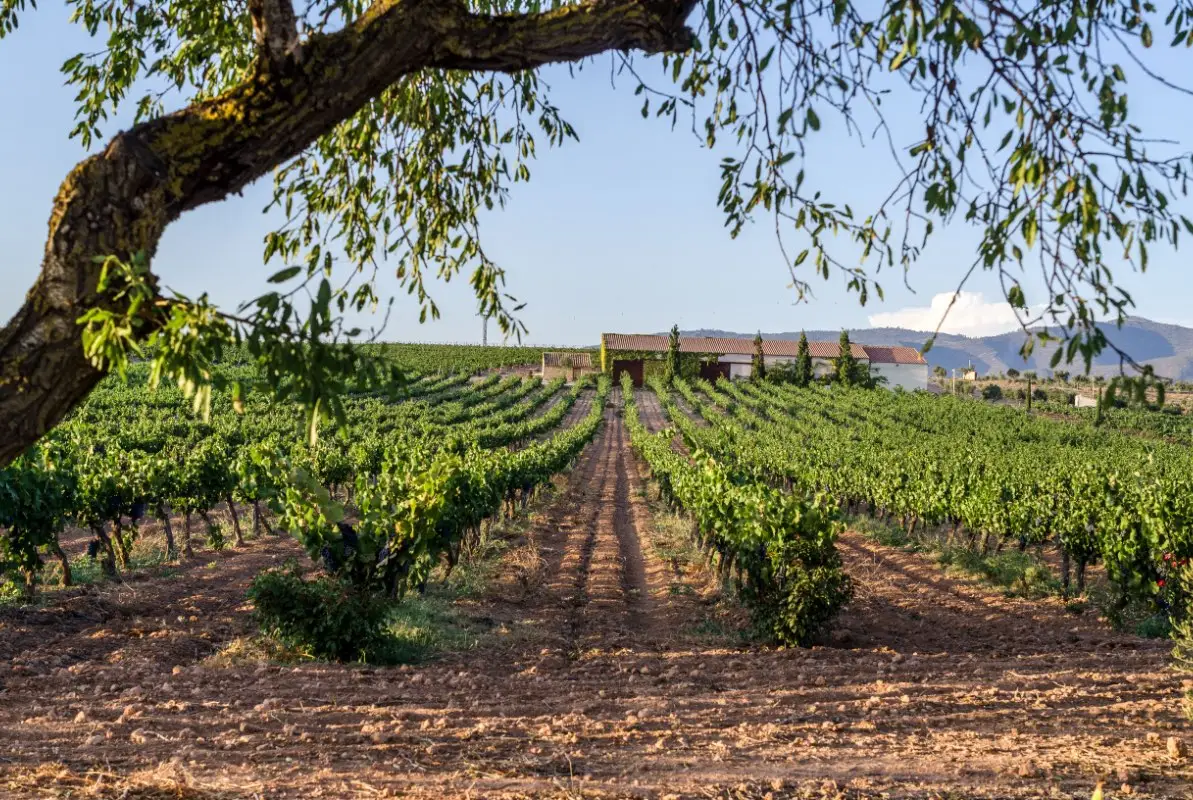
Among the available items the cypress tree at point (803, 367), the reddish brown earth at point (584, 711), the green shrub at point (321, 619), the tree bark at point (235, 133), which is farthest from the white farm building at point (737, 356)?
the tree bark at point (235, 133)

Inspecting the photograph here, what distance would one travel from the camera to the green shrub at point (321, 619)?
9.73m

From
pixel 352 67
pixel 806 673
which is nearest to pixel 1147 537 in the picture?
pixel 806 673

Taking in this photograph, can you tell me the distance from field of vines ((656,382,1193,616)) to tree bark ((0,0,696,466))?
952cm

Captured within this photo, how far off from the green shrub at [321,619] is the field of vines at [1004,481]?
6.00 m

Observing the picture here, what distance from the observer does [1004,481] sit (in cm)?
2211

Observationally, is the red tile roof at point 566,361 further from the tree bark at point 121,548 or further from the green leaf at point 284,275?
the green leaf at point 284,275

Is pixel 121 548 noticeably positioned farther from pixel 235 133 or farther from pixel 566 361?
pixel 566 361

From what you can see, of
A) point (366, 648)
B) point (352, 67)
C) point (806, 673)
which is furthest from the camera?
point (366, 648)

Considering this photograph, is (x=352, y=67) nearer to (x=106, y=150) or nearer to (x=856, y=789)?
(x=106, y=150)

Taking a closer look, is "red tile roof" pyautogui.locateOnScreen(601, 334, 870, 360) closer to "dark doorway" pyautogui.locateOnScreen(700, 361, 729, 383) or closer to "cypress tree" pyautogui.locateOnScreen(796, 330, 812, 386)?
"dark doorway" pyautogui.locateOnScreen(700, 361, 729, 383)

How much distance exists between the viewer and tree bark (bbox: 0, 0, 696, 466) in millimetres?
3070

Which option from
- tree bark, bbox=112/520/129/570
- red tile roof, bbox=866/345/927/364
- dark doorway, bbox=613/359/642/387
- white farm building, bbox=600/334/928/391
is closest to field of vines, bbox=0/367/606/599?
tree bark, bbox=112/520/129/570

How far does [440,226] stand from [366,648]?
5.35m

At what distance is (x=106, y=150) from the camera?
3201 mm
